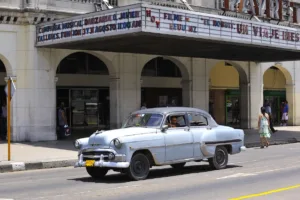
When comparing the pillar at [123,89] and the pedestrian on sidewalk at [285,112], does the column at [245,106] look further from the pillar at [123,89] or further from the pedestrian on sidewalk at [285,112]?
the pillar at [123,89]

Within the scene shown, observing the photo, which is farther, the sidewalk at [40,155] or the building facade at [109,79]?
the building facade at [109,79]

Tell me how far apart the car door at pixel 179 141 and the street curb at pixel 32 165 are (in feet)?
17.0

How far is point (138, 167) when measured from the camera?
41.0 ft

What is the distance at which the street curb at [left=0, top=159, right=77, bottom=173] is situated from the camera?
51.8 ft

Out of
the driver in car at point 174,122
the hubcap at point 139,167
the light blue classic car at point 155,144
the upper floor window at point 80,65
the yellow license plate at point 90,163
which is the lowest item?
the hubcap at point 139,167

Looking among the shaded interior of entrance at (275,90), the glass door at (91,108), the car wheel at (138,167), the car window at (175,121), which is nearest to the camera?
the car wheel at (138,167)

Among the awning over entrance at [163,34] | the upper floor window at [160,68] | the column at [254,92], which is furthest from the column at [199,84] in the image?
the column at [254,92]

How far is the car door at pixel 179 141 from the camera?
42.8 feet

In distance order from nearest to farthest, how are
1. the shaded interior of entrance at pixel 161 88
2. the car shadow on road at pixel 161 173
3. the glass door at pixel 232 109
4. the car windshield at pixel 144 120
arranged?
the car shadow on road at pixel 161 173 → the car windshield at pixel 144 120 → the shaded interior of entrance at pixel 161 88 → the glass door at pixel 232 109

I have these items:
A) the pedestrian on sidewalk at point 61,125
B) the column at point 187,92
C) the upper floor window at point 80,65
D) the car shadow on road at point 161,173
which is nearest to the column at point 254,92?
the column at point 187,92

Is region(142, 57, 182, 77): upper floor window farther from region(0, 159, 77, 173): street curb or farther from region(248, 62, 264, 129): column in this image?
region(0, 159, 77, 173): street curb

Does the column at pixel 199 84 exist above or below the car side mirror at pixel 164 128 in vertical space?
above

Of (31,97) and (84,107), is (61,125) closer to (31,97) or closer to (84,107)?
(31,97)

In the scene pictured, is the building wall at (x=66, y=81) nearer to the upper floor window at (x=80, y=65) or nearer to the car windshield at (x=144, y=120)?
the upper floor window at (x=80, y=65)
